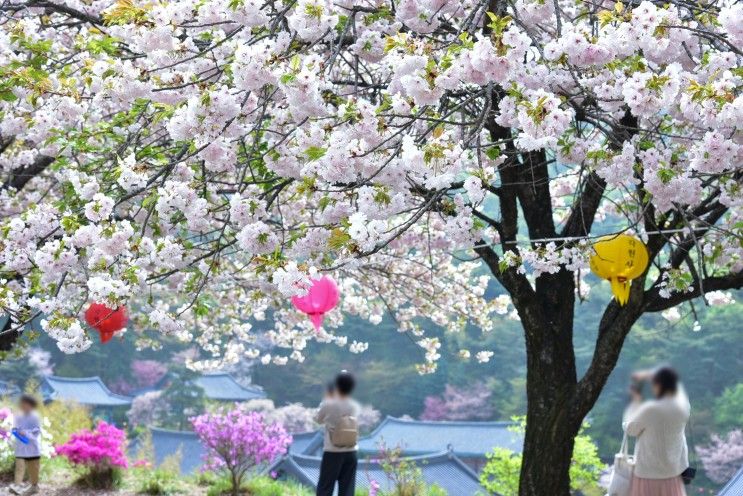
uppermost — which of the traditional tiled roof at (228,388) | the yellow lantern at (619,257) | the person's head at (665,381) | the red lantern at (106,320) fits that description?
the yellow lantern at (619,257)

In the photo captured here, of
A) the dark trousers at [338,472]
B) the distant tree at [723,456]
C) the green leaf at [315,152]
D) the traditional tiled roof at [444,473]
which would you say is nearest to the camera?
the green leaf at [315,152]

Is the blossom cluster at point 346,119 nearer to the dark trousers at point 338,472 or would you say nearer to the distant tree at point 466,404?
the dark trousers at point 338,472

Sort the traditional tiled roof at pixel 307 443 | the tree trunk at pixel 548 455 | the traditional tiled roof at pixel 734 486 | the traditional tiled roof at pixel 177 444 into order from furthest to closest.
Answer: the traditional tiled roof at pixel 177 444 → the traditional tiled roof at pixel 307 443 → the traditional tiled roof at pixel 734 486 → the tree trunk at pixel 548 455

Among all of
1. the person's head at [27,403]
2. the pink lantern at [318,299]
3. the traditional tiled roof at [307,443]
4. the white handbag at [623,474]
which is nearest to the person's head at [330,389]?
the pink lantern at [318,299]

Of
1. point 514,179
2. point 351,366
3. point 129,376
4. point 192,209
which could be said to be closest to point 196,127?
point 192,209

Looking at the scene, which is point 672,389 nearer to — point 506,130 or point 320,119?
point 506,130

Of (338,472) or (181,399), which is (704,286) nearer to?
(338,472)

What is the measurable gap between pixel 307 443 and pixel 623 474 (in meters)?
20.6

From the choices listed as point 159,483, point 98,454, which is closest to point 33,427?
point 98,454

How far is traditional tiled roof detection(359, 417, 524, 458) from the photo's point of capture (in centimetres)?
2417

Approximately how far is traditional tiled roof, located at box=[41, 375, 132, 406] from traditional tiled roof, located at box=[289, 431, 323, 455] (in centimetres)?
589

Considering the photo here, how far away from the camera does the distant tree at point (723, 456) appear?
21.8 meters

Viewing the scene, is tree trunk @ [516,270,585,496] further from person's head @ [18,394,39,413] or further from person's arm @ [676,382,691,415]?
person's head @ [18,394,39,413]

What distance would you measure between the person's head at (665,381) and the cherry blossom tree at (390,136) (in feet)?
1.87
